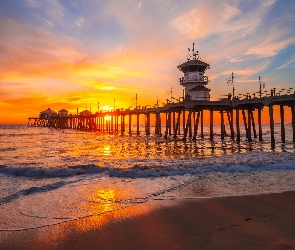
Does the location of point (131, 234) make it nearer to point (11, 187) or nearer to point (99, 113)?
point (11, 187)

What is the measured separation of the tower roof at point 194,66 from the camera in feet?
123

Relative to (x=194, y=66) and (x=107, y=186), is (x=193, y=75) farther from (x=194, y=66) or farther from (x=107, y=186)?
(x=107, y=186)

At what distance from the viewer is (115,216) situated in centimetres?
538

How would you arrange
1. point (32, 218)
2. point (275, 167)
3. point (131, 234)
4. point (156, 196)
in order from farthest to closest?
point (275, 167)
point (156, 196)
point (32, 218)
point (131, 234)

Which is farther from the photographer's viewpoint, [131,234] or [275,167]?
[275,167]

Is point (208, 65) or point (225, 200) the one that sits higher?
point (208, 65)

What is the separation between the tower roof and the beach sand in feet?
110

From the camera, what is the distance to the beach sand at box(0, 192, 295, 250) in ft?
12.9

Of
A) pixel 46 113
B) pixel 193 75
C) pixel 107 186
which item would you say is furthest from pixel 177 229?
pixel 46 113

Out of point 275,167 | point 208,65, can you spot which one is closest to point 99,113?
point 208,65

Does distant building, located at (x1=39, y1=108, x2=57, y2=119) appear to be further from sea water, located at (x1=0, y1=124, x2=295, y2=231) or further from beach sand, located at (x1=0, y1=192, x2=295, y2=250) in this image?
beach sand, located at (x1=0, y1=192, x2=295, y2=250)

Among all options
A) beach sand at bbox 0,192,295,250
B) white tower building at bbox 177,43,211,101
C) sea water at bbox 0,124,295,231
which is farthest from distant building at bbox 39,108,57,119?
beach sand at bbox 0,192,295,250

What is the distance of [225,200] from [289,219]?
5.67 ft

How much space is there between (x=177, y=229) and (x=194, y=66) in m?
35.5
